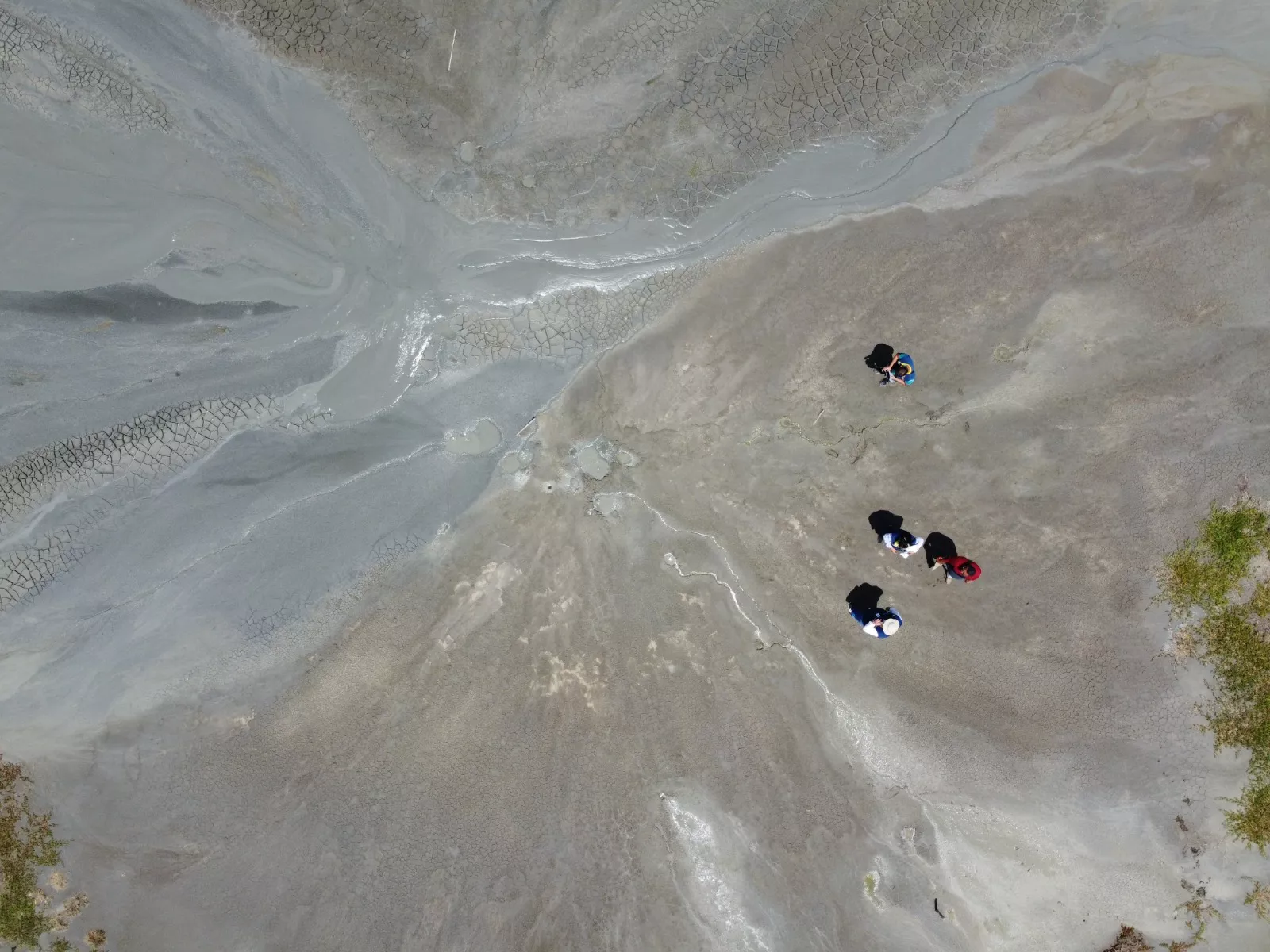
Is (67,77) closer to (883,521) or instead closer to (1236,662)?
(883,521)

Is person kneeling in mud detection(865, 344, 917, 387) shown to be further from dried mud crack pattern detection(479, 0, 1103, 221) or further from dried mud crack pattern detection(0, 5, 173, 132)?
dried mud crack pattern detection(0, 5, 173, 132)

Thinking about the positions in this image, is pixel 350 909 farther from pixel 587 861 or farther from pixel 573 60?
pixel 573 60

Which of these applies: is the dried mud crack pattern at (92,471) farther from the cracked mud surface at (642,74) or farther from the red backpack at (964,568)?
the red backpack at (964,568)

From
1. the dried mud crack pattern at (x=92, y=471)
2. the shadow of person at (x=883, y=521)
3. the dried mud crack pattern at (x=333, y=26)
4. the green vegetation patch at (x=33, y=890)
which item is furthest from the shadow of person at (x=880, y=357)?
the green vegetation patch at (x=33, y=890)

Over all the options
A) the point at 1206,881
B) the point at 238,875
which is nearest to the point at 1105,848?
the point at 1206,881

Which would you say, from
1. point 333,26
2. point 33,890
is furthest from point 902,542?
point 33,890

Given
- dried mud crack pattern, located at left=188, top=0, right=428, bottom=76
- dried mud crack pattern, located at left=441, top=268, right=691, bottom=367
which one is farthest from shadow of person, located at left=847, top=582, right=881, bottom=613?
dried mud crack pattern, located at left=188, top=0, right=428, bottom=76
